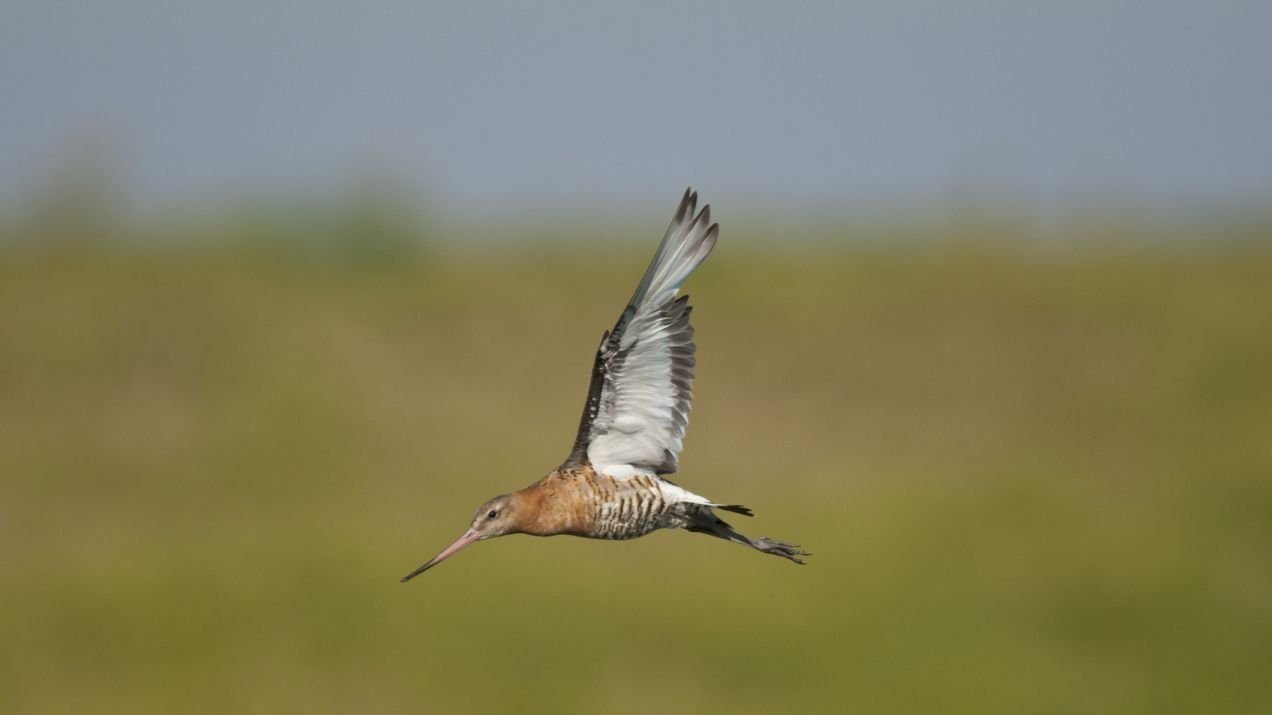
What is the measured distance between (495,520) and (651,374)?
0.90 m

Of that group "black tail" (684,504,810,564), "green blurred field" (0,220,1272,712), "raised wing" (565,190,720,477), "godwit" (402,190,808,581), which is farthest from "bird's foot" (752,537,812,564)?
"green blurred field" (0,220,1272,712)

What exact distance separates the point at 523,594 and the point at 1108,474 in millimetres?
9874

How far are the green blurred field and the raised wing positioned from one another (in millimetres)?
12850

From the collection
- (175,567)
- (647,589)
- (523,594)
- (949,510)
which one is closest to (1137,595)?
(949,510)

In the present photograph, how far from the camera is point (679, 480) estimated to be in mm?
21719

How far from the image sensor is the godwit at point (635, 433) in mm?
7125

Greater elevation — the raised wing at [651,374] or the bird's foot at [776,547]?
the raised wing at [651,374]

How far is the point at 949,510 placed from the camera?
75.3 ft

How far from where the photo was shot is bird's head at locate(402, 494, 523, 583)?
7180mm

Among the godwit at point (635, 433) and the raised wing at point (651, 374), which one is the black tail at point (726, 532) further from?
the raised wing at point (651, 374)

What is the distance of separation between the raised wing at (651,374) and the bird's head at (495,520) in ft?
0.99

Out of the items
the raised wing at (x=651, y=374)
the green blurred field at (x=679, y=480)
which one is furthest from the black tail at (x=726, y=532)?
the green blurred field at (x=679, y=480)

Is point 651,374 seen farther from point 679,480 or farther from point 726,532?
point 679,480

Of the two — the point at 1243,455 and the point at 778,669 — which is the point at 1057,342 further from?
the point at 778,669
